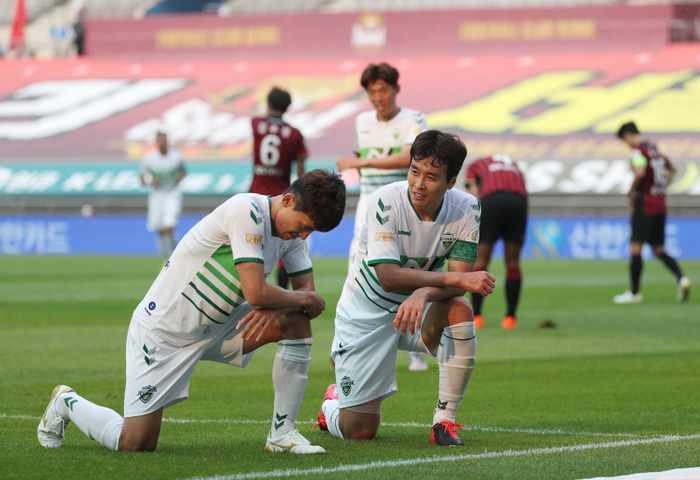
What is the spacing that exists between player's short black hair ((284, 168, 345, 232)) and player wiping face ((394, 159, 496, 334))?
492mm

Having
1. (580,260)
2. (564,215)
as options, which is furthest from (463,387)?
(564,215)

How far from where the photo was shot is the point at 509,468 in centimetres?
401

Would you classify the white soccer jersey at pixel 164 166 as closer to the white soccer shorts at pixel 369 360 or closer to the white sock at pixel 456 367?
the white soccer shorts at pixel 369 360

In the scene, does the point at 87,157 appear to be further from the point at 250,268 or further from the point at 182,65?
the point at 250,268

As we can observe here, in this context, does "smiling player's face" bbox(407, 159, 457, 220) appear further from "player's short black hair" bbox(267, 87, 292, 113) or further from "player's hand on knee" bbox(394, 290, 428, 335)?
"player's short black hair" bbox(267, 87, 292, 113)

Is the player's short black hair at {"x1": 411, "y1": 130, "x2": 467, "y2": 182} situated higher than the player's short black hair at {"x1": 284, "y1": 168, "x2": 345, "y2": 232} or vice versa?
the player's short black hair at {"x1": 411, "y1": 130, "x2": 467, "y2": 182}

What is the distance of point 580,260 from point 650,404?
15.7m

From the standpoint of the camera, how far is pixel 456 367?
15.3ft

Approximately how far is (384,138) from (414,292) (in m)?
3.23

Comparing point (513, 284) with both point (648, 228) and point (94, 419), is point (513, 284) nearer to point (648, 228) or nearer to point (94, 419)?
point (648, 228)

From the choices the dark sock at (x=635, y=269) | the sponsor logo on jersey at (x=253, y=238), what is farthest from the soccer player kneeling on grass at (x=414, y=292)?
the dark sock at (x=635, y=269)

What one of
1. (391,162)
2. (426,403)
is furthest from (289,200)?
(391,162)

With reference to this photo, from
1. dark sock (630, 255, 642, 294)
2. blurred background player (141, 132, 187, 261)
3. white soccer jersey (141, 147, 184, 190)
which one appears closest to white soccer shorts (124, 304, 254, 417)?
dark sock (630, 255, 642, 294)

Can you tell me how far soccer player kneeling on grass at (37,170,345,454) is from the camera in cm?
414
